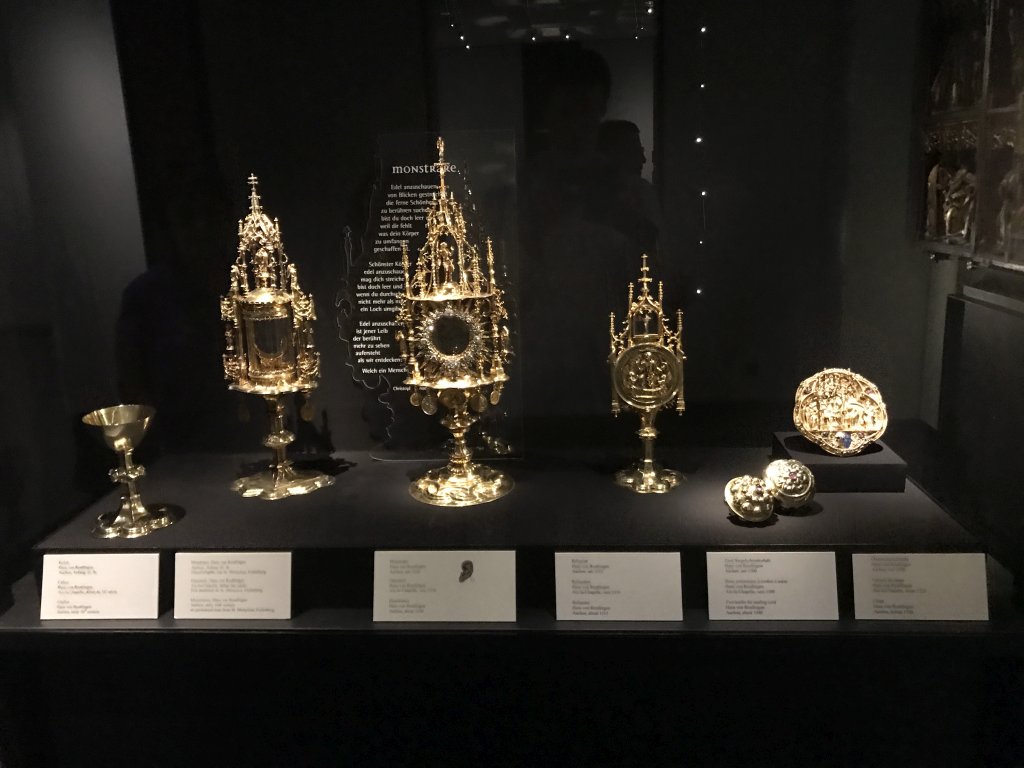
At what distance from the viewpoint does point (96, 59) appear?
2664 mm

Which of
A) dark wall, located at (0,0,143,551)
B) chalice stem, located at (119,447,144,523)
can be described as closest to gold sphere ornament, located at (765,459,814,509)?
chalice stem, located at (119,447,144,523)

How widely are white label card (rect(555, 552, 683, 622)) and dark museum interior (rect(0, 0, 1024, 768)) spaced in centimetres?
3

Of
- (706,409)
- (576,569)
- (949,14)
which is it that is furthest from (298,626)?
(949,14)

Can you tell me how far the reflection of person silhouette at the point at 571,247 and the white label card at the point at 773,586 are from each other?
0.84m

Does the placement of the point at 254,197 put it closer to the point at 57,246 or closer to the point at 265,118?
the point at 265,118

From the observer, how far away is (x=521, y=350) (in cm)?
283

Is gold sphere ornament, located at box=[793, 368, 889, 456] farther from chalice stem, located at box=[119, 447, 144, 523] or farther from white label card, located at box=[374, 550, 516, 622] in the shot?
chalice stem, located at box=[119, 447, 144, 523]

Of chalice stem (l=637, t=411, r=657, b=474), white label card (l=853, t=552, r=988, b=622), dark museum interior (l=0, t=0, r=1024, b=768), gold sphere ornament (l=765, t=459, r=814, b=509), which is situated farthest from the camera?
chalice stem (l=637, t=411, r=657, b=474)

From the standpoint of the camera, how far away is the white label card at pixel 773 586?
2.15 m

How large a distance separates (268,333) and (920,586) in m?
1.86

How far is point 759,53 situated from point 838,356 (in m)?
0.95

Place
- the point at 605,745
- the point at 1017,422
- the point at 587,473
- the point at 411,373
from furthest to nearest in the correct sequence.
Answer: the point at 587,473 → the point at 411,373 → the point at 605,745 → the point at 1017,422

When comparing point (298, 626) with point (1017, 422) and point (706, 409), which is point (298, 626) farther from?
point (1017, 422)

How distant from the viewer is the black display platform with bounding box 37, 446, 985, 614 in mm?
2215
